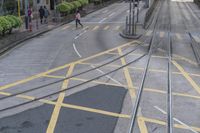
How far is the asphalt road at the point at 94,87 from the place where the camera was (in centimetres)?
1425

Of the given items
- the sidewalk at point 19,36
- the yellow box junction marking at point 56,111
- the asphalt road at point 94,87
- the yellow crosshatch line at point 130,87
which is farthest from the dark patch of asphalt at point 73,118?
the sidewalk at point 19,36

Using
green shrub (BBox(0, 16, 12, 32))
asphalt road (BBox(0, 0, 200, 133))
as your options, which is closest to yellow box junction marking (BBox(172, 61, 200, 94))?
asphalt road (BBox(0, 0, 200, 133))

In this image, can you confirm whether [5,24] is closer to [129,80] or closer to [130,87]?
[129,80]

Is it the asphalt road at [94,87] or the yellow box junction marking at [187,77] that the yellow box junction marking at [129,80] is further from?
the yellow box junction marking at [187,77]

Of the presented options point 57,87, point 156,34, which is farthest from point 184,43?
point 57,87

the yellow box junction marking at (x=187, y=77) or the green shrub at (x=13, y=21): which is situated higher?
the green shrub at (x=13, y=21)

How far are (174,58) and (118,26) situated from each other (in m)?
18.4

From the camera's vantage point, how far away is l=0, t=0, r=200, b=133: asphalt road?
46.8 ft

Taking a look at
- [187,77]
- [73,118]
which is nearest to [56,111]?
[73,118]

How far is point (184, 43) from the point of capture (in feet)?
109

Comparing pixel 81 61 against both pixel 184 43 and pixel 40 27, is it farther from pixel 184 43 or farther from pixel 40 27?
pixel 40 27

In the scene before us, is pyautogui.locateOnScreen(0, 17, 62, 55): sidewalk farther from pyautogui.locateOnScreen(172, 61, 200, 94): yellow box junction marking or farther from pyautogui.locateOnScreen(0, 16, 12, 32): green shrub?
pyautogui.locateOnScreen(172, 61, 200, 94): yellow box junction marking

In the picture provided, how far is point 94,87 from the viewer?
19.0 m

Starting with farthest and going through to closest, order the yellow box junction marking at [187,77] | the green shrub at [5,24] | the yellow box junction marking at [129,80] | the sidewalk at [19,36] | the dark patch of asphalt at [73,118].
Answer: the green shrub at [5,24]
the sidewalk at [19,36]
the yellow box junction marking at [187,77]
the yellow box junction marking at [129,80]
the dark patch of asphalt at [73,118]
